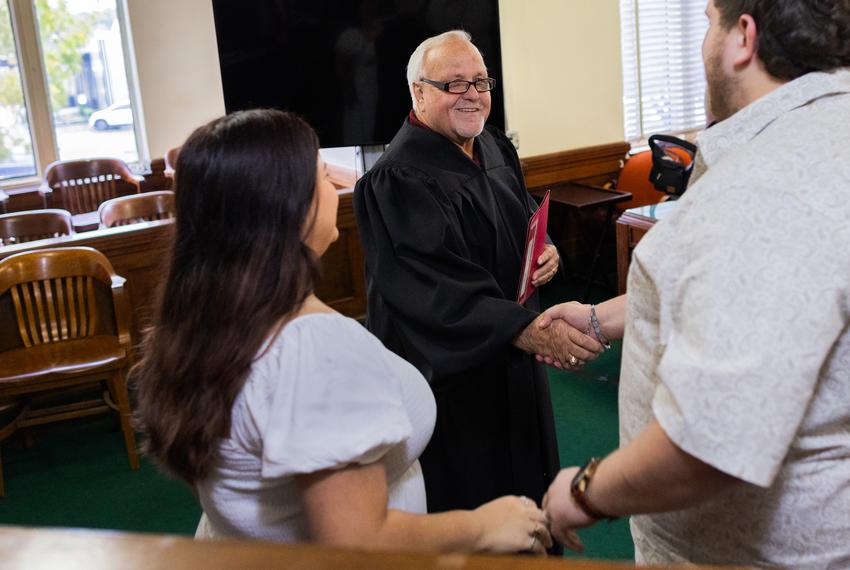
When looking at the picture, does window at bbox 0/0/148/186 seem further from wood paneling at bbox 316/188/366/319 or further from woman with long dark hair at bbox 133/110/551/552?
woman with long dark hair at bbox 133/110/551/552

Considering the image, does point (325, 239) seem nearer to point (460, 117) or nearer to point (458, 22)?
point (460, 117)

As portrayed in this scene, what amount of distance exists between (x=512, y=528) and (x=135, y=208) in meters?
4.62

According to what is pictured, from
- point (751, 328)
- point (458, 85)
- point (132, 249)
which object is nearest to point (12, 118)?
point (132, 249)

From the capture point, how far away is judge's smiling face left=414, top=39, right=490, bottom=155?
8.50 feet

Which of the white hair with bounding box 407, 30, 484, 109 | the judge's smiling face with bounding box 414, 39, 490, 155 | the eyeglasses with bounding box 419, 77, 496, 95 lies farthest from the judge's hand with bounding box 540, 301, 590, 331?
the white hair with bounding box 407, 30, 484, 109

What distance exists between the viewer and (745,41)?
120 cm

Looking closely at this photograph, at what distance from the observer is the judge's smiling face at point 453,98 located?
2590 millimetres

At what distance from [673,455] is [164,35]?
7405 mm

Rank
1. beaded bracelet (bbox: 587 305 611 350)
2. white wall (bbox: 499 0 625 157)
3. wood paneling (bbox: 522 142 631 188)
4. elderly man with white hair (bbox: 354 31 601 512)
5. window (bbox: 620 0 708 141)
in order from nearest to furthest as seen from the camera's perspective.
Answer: beaded bracelet (bbox: 587 305 611 350) → elderly man with white hair (bbox: 354 31 601 512) → white wall (bbox: 499 0 625 157) → wood paneling (bbox: 522 142 631 188) → window (bbox: 620 0 708 141)

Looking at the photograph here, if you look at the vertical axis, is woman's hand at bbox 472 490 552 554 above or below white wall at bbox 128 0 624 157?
below

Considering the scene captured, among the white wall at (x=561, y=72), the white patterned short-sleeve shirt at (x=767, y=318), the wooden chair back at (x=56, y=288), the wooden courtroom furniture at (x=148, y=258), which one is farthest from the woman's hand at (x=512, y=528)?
the white wall at (x=561, y=72)

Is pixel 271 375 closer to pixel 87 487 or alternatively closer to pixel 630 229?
pixel 87 487

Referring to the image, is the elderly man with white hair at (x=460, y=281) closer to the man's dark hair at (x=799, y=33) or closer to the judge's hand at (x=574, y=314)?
the judge's hand at (x=574, y=314)

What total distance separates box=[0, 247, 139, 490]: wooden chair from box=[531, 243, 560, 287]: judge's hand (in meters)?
2.27
